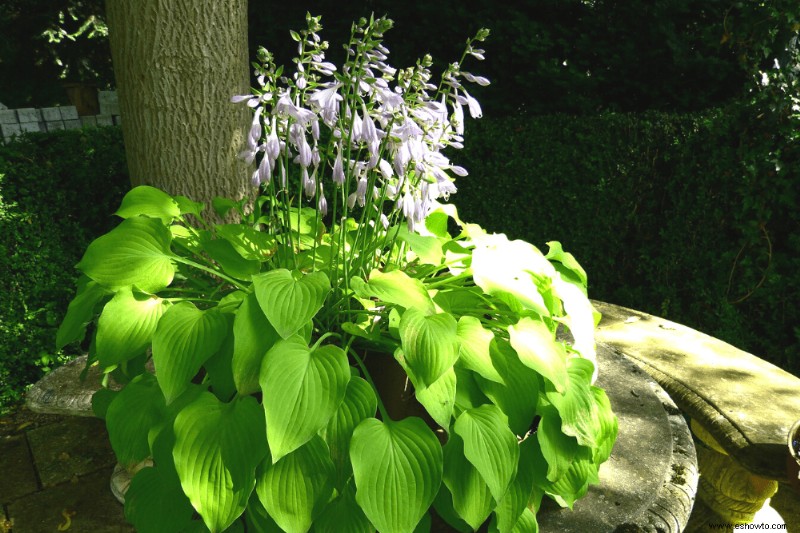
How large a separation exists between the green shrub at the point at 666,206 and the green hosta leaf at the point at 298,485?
357 centimetres

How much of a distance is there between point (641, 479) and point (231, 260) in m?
1.14

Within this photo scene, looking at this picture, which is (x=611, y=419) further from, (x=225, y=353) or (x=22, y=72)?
(x=22, y=72)

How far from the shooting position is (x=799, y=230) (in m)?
3.67

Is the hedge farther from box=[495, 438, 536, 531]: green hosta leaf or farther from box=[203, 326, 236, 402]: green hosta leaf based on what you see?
box=[495, 438, 536, 531]: green hosta leaf

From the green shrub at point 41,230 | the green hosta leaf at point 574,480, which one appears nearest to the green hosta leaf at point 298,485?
the green hosta leaf at point 574,480

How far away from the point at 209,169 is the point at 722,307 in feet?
11.3

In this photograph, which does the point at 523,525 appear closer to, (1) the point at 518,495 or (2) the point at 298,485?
(1) the point at 518,495

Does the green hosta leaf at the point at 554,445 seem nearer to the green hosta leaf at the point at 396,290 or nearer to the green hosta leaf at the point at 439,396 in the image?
the green hosta leaf at the point at 439,396

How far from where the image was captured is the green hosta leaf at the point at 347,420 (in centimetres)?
114

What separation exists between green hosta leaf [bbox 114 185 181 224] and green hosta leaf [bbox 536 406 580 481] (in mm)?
1193

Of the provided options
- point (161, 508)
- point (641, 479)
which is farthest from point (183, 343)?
point (641, 479)

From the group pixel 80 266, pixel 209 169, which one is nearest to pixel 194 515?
pixel 80 266

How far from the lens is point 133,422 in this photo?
123 cm

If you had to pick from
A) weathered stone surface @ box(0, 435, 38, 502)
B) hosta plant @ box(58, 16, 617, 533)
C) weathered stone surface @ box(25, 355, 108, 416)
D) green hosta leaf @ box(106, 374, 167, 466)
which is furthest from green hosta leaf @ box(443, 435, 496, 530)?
weathered stone surface @ box(0, 435, 38, 502)
